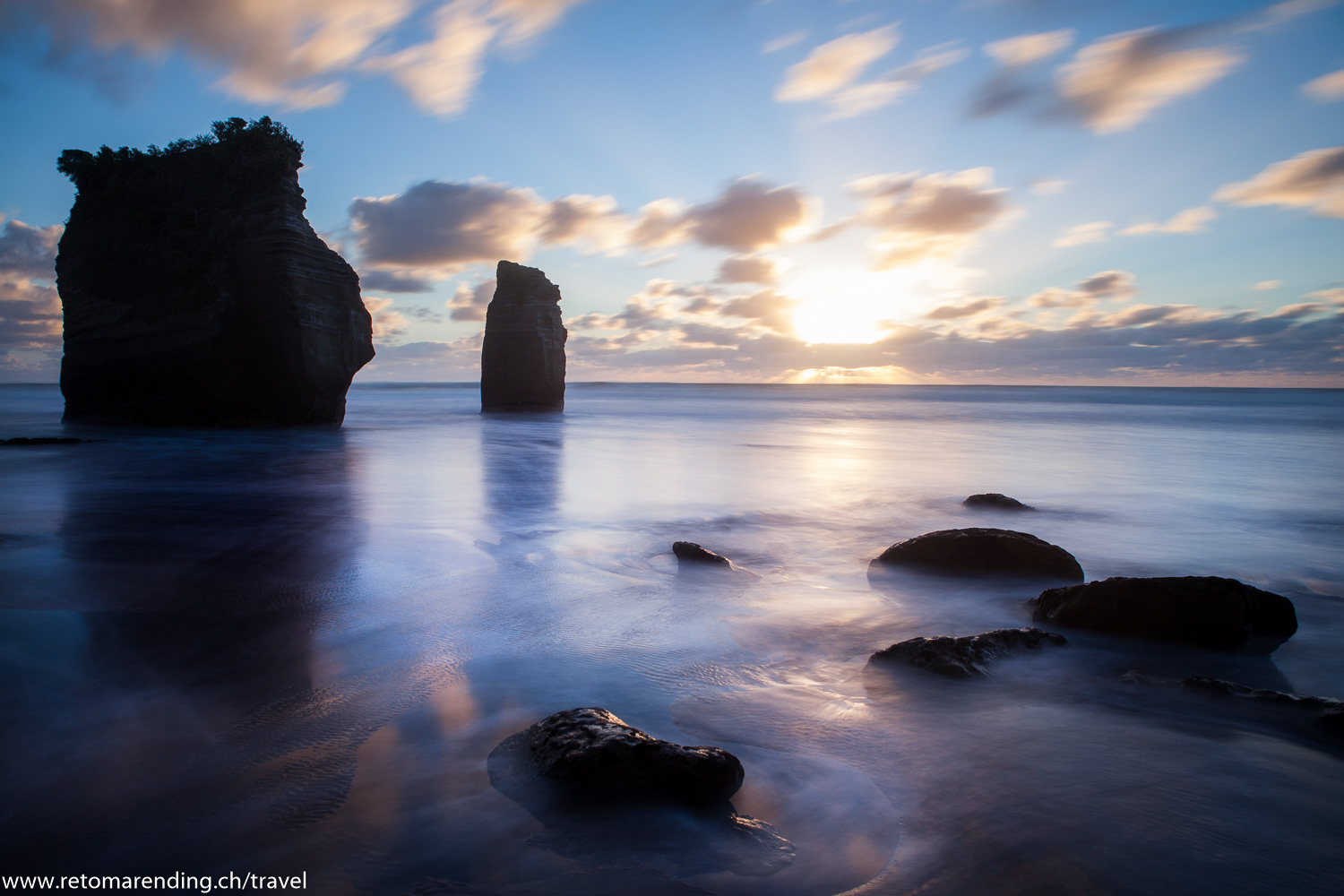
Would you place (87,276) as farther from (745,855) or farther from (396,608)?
(745,855)

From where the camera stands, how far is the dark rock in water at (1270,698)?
310cm

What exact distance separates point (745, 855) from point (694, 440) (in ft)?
73.0

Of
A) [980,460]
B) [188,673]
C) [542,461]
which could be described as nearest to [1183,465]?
[980,460]

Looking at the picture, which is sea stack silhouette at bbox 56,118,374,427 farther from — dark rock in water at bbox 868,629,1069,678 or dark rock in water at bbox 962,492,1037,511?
dark rock in water at bbox 868,629,1069,678

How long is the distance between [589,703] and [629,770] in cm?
93

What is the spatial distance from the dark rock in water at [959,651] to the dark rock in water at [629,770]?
160 centimetres

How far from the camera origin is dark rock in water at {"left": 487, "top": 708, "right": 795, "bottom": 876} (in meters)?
2.25

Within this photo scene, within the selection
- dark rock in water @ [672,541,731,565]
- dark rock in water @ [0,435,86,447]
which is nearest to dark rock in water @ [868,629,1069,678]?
dark rock in water @ [672,541,731,565]

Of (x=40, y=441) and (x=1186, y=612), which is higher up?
(x=1186, y=612)

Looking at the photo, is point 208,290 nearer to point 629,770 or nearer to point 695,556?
point 695,556

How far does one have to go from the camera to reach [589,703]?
3.43 metres

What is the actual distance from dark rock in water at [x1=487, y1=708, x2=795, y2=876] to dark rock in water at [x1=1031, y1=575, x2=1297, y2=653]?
10.5 feet

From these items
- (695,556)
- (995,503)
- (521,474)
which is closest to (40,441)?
(521,474)

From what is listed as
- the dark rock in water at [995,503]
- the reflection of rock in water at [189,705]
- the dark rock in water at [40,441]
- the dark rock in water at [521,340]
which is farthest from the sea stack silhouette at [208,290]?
the dark rock in water at [995,503]
